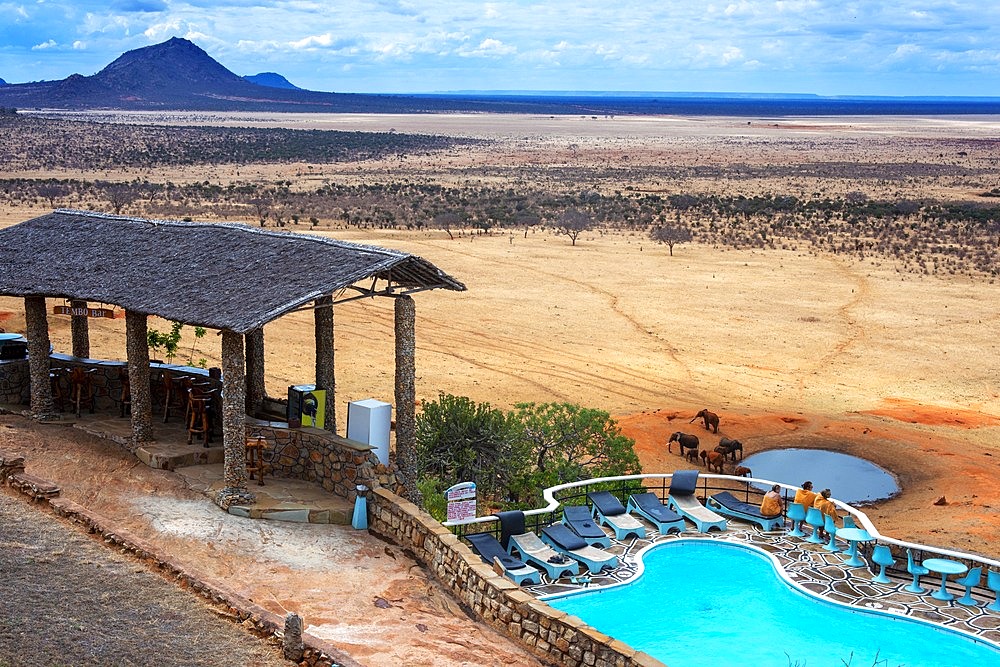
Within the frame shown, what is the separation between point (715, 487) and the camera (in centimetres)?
1920

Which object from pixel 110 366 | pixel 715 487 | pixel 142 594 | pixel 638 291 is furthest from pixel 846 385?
pixel 142 594

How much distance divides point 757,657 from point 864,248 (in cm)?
3510

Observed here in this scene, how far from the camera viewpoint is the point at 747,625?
43.6 feet

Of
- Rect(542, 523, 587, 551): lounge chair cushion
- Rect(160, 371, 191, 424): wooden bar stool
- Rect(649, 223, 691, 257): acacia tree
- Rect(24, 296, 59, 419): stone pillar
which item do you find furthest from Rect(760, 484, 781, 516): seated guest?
Rect(649, 223, 691, 257): acacia tree

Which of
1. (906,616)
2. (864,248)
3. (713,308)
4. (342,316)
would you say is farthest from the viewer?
(864,248)

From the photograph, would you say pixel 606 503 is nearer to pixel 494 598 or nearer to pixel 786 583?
pixel 786 583

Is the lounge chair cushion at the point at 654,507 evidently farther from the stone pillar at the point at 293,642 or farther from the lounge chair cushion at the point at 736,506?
the stone pillar at the point at 293,642

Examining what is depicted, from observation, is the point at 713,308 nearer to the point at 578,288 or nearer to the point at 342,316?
the point at 578,288

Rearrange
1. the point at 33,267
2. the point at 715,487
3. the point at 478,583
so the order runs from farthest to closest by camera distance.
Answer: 1. the point at 715,487
2. the point at 33,267
3. the point at 478,583

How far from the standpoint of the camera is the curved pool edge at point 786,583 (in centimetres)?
1278

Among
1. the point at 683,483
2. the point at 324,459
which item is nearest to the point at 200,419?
the point at 324,459

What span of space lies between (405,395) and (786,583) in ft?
17.1

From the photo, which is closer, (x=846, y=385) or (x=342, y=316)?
(x=846, y=385)

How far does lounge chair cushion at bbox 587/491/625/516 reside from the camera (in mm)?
15633
